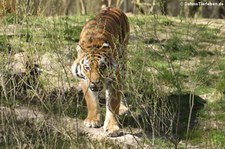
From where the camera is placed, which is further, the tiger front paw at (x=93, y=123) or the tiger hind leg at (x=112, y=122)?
the tiger front paw at (x=93, y=123)

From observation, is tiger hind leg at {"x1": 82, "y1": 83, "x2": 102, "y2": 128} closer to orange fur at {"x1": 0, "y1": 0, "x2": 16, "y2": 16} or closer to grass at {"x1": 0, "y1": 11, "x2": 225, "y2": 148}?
grass at {"x1": 0, "y1": 11, "x2": 225, "y2": 148}

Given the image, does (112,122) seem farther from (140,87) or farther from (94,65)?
(140,87)

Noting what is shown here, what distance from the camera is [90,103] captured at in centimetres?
543

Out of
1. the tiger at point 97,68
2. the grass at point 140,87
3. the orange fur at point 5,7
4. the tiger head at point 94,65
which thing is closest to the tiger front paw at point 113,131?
the tiger at point 97,68

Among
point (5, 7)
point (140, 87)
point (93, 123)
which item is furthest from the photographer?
point (93, 123)

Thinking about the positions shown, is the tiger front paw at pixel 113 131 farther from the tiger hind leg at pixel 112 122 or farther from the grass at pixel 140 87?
the grass at pixel 140 87

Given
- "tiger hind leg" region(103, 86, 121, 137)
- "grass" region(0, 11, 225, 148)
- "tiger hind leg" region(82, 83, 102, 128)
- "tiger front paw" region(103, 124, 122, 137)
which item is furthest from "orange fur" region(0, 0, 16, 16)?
"tiger front paw" region(103, 124, 122, 137)

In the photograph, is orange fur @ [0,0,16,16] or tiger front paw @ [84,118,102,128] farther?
tiger front paw @ [84,118,102,128]

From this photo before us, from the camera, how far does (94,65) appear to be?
507 cm

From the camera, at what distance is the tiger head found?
16.4 ft

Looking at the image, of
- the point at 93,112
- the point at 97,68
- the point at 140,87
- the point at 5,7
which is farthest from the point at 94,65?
the point at 5,7

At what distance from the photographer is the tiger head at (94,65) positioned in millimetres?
4992

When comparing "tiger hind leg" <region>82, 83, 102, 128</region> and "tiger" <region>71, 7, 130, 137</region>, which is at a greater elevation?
"tiger" <region>71, 7, 130, 137</region>

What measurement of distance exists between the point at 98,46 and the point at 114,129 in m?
0.79
